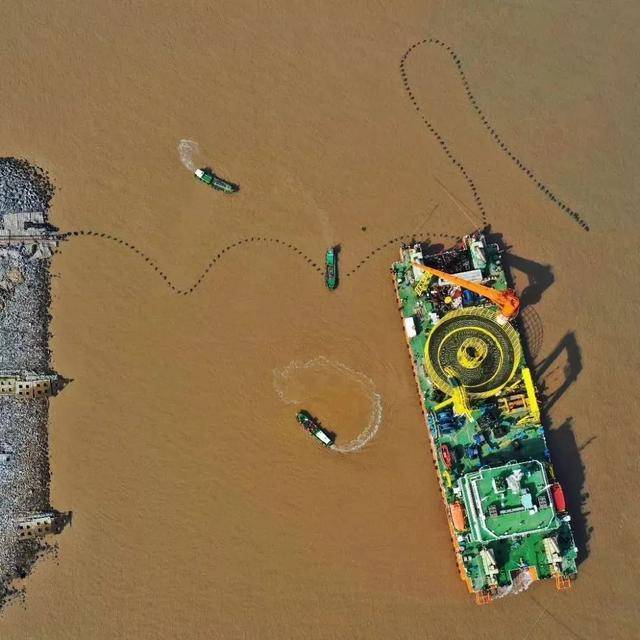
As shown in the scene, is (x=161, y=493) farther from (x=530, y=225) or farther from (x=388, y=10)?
(x=388, y=10)

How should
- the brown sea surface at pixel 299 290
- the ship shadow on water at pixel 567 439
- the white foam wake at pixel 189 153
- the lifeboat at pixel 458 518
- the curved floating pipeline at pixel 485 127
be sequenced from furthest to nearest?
the curved floating pipeline at pixel 485 127, the white foam wake at pixel 189 153, the ship shadow on water at pixel 567 439, the brown sea surface at pixel 299 290, the lifeboat at pixel 458 518

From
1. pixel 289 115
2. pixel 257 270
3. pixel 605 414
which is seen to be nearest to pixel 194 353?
pixel 257 270

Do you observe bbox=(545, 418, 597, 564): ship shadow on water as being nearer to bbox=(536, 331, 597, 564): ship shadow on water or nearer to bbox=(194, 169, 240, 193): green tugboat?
bbox=(536, 331, 597, 564): ship shadow on water

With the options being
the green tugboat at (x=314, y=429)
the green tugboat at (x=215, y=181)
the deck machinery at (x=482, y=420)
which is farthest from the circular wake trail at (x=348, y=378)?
the green tugboat at (x=215, y=181)

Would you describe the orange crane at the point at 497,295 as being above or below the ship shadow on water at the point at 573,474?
above

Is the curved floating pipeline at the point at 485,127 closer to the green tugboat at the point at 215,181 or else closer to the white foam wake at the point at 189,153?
the green tugboat at the point at 215,181

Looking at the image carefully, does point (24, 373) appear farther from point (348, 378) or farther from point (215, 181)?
point (348, 378)
